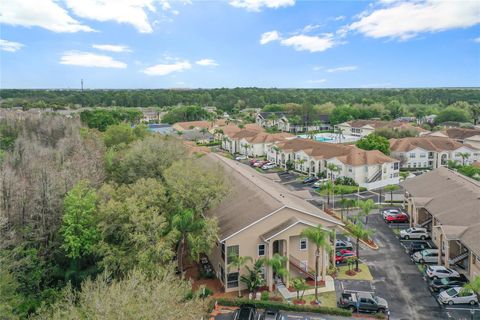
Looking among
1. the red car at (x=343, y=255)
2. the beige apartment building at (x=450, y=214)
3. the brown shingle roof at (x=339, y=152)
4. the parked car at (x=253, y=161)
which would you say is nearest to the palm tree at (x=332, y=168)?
the brown shingle roof at (x=339, y=152)

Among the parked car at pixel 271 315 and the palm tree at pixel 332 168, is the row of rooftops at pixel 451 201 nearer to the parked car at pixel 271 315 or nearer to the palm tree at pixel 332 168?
the parked car at pixel 271 315

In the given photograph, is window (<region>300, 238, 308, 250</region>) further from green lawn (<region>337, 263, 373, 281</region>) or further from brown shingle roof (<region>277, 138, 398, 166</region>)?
brown shingle roof (<region>277, 138, 398, 166</region>)

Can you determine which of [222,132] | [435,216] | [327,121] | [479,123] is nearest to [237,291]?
[435,216]

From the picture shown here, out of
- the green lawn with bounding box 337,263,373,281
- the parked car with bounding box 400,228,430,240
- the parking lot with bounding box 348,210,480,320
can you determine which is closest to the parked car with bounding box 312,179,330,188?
the parked car with bounding box 400,228,430,240

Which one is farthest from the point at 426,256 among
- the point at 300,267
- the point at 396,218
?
the point at 300,267

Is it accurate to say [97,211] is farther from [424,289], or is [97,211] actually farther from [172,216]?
[424,289]
